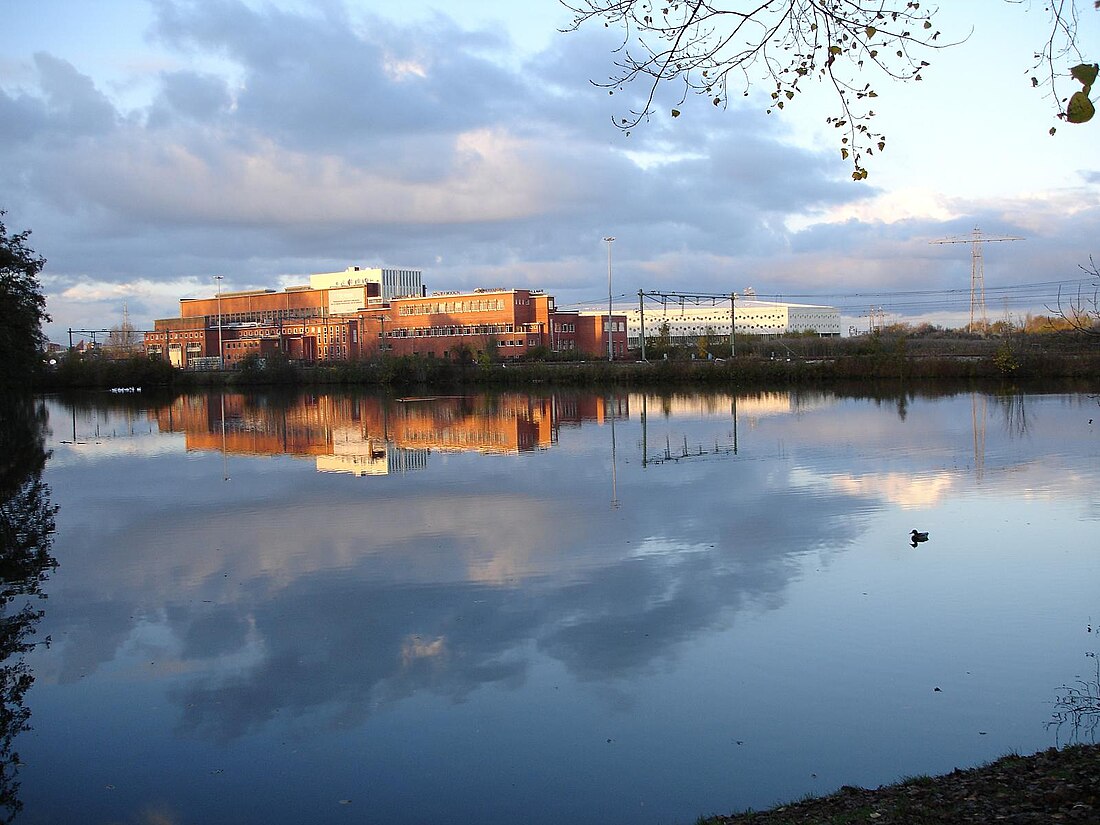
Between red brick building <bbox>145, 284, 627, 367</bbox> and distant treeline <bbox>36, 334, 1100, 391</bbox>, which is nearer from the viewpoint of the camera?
distant treeline <bbox>36, 334, 1100, 391</bbox>

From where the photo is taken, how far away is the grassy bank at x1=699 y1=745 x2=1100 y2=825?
4922 millimetres

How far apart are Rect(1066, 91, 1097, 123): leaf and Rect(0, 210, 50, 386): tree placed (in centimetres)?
3429

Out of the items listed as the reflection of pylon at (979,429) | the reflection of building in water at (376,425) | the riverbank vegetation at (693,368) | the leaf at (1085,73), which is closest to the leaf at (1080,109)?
the leaf at (1085,73)

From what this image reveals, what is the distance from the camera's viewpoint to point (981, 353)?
6488 centimetres

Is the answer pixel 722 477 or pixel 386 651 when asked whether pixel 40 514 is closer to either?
pixel 386 651

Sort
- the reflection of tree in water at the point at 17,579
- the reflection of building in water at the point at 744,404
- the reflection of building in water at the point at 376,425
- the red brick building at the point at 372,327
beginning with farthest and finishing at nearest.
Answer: the red brick building at the point at 372,327
the reflection of building in water at the point at 744,404
the reflection of building in water at the point at 376,425
the reflection of tree in water at the point at 17,579

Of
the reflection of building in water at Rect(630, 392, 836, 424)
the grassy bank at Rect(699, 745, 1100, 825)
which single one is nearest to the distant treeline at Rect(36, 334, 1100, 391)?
the reflection of building in water at Rect(630, 392, 836, 424)

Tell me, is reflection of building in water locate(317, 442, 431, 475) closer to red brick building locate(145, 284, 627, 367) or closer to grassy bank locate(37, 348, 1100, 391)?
grassy bank locate(37, 348, 1100, 391)

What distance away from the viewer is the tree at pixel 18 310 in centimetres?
3356

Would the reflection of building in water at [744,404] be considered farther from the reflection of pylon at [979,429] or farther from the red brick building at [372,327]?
the red brick building at [372,327]

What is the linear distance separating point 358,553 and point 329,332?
320ft

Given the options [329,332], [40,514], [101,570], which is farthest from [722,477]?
[329,332]

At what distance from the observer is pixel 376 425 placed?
124 ft

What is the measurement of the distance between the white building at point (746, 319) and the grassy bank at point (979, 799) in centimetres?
11798
